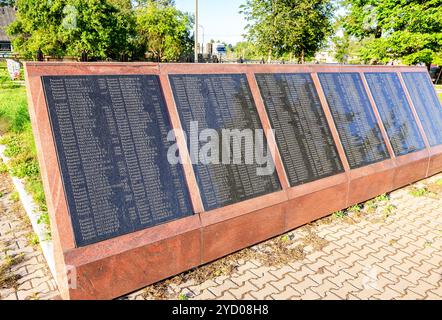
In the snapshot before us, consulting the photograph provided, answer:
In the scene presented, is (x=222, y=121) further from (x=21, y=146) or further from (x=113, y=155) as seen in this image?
(x=21, y=146)

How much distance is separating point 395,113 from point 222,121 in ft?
14.0

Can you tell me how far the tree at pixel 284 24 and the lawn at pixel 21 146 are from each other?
12.8 meters

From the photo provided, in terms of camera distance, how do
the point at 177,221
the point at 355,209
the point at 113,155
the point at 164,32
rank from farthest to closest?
the point at 164,32 → the point at 355,209 → the point at 177,221 → the point at 113,155

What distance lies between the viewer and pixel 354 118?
5844 mm

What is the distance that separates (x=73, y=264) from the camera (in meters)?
2.96

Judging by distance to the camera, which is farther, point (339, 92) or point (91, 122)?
point (339, 92)

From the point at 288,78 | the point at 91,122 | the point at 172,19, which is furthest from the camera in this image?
the point at 172,19

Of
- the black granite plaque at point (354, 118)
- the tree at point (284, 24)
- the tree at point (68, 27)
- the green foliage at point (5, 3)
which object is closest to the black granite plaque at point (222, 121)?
the black granite plaque at point (354, 118)

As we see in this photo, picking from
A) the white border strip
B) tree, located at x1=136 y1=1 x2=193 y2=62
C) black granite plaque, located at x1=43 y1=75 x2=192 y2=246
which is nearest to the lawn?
the white border strip

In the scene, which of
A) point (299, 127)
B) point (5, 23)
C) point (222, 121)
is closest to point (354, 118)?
point (299, 127)

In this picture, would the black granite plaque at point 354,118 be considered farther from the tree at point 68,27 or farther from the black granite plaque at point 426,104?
the tree at point 68,27

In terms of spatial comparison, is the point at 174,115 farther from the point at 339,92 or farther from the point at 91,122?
the point at 339,92
